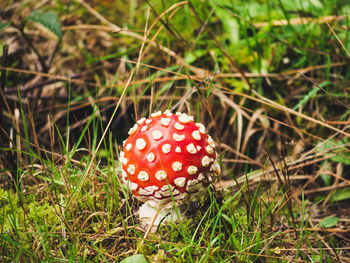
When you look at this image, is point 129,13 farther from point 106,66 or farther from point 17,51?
point 17,51

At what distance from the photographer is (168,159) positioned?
1602mm

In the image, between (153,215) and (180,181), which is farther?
(153,215)

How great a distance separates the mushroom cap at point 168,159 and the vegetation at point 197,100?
0.20m

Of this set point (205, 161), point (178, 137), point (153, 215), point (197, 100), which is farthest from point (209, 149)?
point (197, 100)

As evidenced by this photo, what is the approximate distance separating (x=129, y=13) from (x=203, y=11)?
3.48 feet

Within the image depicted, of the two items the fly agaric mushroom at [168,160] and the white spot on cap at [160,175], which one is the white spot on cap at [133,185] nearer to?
the fly agaric mushroom at [168,160]

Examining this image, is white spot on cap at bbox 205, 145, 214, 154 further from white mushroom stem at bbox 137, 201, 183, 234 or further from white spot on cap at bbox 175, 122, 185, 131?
white mushroom stem at bbox 137, 201, 183, 234

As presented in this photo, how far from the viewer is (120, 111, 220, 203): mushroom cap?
160 cm

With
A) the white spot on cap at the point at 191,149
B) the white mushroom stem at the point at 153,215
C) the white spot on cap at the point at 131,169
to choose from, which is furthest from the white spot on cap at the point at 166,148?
the white mushroom stem at the point at 153,215

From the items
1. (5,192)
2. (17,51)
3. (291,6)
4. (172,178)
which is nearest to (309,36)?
(291,6)

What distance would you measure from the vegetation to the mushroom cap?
0.66ft

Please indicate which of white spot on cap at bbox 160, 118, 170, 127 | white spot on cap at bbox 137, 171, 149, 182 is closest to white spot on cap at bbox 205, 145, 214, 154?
white spot on cap at bbox 160, 118, 170, 127

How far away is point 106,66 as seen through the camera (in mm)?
3297

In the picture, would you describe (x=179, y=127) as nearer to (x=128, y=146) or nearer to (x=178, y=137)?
(x=178, y=137)
